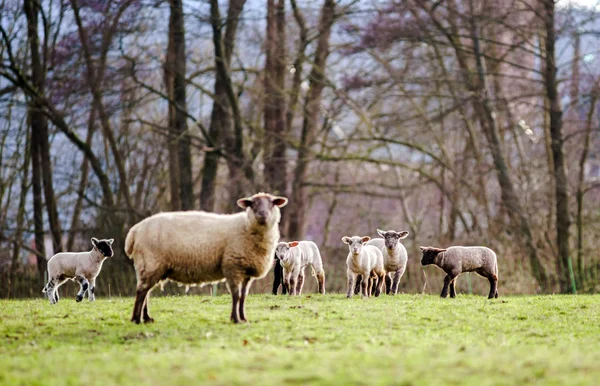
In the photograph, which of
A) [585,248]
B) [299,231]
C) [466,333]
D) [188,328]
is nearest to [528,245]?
[585,248]

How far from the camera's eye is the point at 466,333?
11688mm

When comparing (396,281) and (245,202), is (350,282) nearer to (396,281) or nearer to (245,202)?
(396,281)

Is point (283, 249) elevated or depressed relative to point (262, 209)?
depressed

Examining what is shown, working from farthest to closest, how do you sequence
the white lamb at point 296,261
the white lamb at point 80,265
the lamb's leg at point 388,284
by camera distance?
the lamb's leg at point 388,284 → the white lamb at point 296,261 → the white lamb at point 80,265

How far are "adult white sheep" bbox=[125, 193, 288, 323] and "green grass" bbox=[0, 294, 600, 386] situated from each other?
0.58 m

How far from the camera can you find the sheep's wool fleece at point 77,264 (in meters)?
15.4

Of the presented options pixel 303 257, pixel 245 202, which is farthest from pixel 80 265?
pixel 245 202

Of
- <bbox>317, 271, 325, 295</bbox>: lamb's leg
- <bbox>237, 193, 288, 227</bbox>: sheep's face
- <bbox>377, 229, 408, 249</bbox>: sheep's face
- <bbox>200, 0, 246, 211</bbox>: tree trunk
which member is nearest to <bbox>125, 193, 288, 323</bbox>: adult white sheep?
<bbox>237, 193, 288, 227</bbox>: sheep's face

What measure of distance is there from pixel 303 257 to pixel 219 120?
1344 centimetres

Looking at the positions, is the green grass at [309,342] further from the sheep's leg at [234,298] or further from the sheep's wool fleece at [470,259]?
the sheep's wool fleece at [470,259]

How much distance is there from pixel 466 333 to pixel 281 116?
1964cm

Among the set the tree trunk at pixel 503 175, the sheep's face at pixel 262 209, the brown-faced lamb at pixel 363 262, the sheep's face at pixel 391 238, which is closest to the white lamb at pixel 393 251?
the sheep's face at pixel 391 238

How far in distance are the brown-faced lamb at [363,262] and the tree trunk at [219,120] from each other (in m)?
11.9

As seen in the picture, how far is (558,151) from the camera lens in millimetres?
25859
